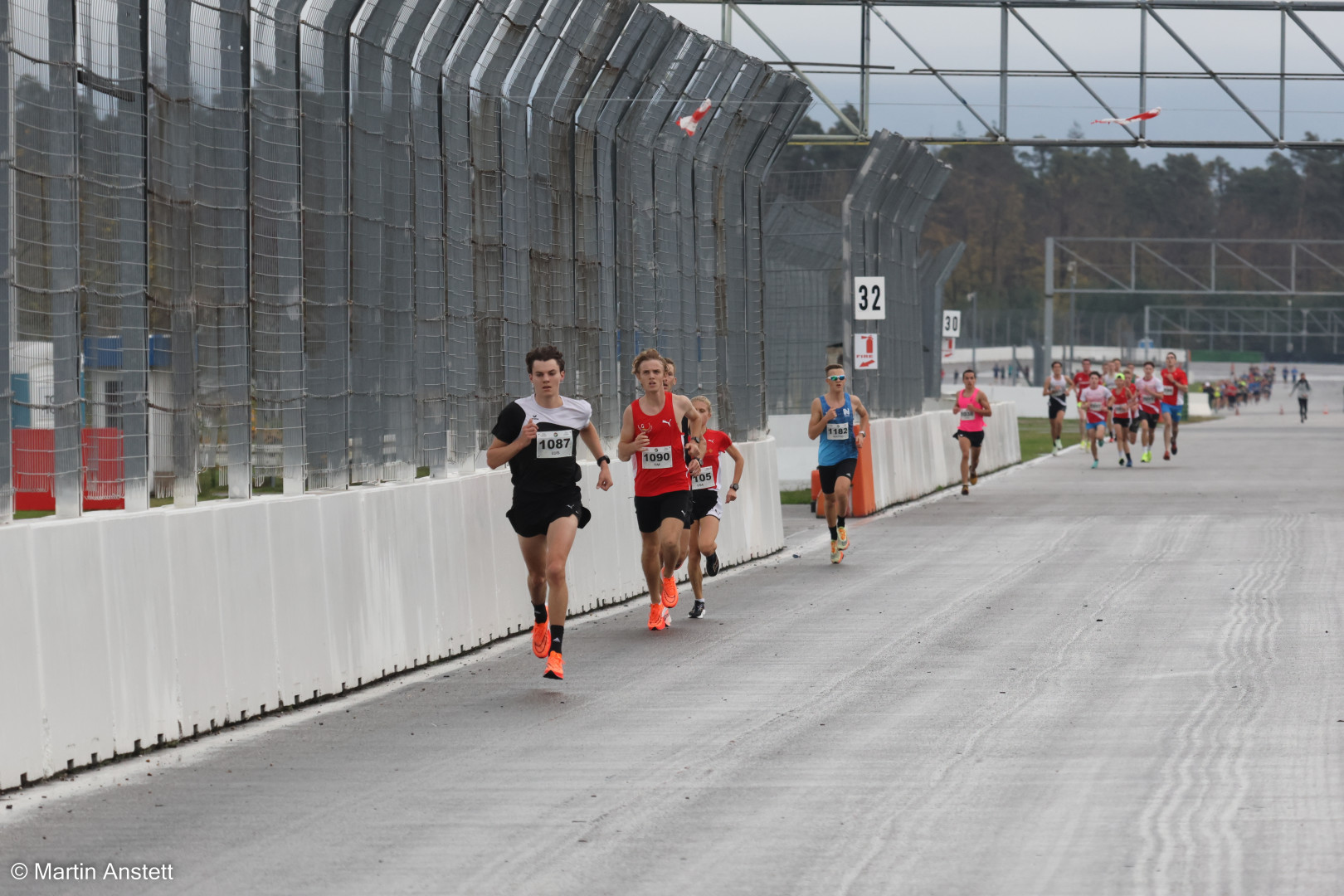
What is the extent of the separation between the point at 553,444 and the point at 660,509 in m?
2.30

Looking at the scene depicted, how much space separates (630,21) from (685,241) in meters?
2.98

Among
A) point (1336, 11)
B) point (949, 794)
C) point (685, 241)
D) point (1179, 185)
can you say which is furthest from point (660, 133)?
point (1179, 185)

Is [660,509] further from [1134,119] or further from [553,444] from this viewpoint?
[1134,119]

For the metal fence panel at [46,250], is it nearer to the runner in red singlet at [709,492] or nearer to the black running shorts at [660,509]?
the black running shorts at [660,509]

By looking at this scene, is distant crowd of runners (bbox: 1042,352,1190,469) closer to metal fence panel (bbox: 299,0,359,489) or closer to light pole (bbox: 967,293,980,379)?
metal fence panel (bbox: 299,0,359,489)

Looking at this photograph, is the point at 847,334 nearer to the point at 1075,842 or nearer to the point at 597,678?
the point at 597,678

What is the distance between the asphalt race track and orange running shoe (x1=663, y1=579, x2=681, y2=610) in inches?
11.6

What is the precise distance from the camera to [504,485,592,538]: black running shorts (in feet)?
35.9

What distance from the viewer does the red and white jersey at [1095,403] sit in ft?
115

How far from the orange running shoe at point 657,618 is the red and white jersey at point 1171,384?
24.6m

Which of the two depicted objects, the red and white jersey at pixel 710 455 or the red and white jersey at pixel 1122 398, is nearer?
the red and white jersey at pixel 710 455

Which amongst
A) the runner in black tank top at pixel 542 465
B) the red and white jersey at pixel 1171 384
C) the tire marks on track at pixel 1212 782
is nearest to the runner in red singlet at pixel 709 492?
the runner in black tank top at pixel 542 465

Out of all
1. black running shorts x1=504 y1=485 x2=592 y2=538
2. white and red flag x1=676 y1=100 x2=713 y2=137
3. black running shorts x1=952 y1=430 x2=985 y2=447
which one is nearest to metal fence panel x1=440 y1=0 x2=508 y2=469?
black running shorts x1=504 y1=485 x2=592 y2=538

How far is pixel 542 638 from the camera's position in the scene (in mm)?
10680
